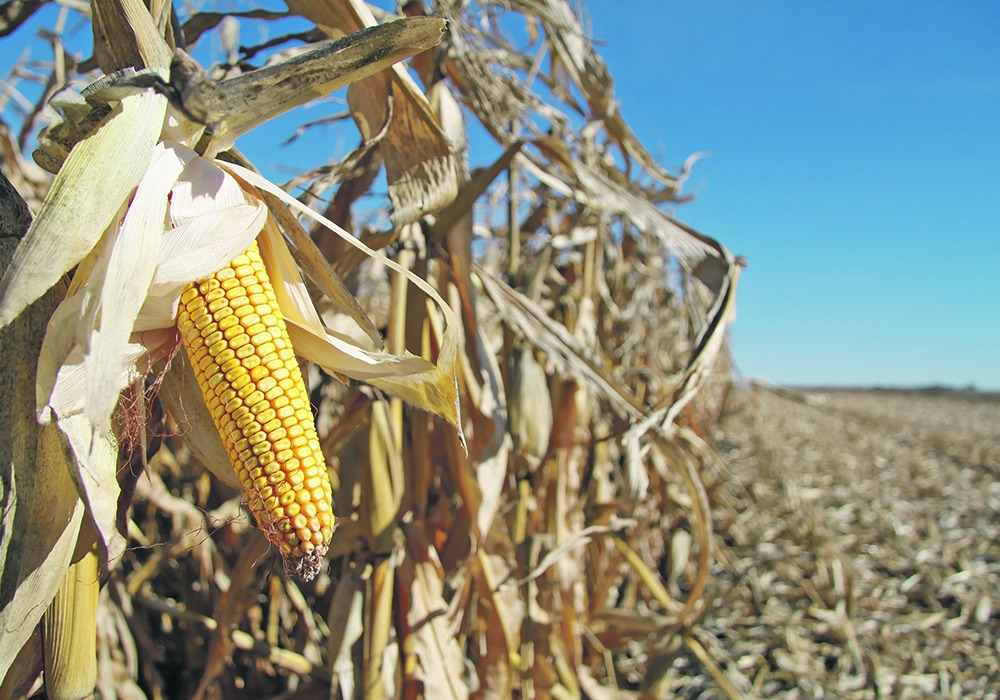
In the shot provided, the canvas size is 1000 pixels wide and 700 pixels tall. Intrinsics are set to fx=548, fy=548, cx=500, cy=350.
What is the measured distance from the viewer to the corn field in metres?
0.56

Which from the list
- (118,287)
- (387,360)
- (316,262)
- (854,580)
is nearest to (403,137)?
(316,262)

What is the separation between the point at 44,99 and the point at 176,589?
138cm

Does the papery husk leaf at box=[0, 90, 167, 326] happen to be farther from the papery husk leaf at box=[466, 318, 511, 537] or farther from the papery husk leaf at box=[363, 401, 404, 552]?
the papery husk leaf at box=[466, 318, 511, 537]

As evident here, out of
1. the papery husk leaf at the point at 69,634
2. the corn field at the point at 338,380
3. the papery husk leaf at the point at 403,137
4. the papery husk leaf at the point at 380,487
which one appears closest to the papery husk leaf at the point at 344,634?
the corn field at the point at 338,380

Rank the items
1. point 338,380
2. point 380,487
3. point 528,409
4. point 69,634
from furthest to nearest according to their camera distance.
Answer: point 528,409 < point 380,487 < point 338,380 < point 69,634

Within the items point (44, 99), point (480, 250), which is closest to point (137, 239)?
point (44, 99)

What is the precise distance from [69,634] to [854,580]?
2935 mm

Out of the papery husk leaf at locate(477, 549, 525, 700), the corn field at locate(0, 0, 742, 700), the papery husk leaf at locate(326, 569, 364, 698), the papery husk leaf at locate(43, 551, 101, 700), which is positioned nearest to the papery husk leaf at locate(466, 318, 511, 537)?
the corn field at locate(0, 0, 742, 700)

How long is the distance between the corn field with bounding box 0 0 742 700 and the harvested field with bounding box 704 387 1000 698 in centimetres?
50

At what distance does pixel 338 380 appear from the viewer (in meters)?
0.81

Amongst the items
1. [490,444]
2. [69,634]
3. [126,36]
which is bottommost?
[69,634]

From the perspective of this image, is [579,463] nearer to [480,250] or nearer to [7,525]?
[480,250]

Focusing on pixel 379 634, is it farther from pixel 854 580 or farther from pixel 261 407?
pixel 854 580

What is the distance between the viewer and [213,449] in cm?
73
